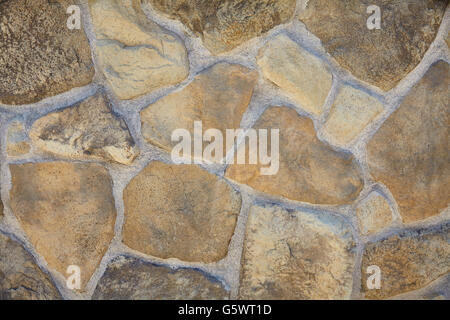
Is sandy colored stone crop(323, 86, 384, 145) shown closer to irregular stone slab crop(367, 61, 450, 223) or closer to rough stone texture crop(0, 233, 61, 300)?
irregular stone slab crop(367, 61, 450, 223)

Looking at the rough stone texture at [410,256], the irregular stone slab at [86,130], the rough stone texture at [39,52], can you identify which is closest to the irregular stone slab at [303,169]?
the rough stone texture at [410,256]

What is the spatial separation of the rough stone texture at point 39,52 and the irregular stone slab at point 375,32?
0.57 m

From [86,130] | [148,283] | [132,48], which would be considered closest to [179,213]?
[148,283]

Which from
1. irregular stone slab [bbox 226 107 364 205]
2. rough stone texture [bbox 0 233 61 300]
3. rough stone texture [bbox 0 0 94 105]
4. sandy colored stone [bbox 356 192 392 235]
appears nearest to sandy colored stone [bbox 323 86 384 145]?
irregular stone slab [bbox 226 107 364 205]

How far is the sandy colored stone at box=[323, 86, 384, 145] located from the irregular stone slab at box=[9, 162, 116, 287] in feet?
1.94

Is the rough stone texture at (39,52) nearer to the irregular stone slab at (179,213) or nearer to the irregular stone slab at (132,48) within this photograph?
the irregular stone slab at (132,48)

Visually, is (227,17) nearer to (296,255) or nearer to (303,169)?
(303,169)

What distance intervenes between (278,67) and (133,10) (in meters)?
0.38

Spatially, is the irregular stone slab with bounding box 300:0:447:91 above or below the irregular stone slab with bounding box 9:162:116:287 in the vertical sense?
above

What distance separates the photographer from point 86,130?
0.97m

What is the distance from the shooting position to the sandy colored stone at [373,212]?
1.02m

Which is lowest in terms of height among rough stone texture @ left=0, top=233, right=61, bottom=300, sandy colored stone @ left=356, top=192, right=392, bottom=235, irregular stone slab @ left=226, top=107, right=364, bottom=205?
rough stone texture @ left=0, top=233, right=61, bottom=300

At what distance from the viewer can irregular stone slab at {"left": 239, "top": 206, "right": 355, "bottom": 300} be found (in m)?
1.02
